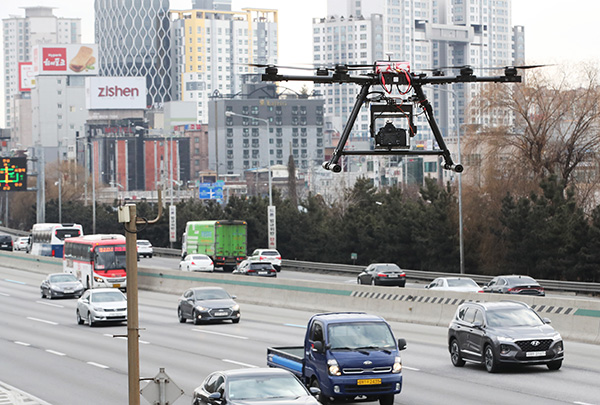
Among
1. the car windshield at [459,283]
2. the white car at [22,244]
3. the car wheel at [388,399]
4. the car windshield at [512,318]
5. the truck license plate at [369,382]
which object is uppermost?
the car windshield at [512,318]

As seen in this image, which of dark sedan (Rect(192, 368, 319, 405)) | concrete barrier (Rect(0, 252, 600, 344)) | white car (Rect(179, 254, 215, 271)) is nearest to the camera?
dark sedan (Rect(192, 368, 319, 405))

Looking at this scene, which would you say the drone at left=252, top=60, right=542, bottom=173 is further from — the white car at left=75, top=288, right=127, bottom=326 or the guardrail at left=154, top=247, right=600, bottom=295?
the guardrail at left=154, top=247, right=600, bottom=295

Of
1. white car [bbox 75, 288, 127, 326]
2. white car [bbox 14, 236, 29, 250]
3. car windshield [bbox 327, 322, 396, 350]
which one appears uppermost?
car windshield [bbox 327, 322, 396, 350]

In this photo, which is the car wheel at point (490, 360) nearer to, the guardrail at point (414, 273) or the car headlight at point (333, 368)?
the car headlight at point (333, 368)

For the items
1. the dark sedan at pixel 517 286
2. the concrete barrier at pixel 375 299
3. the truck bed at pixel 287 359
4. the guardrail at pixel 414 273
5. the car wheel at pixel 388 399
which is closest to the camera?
the car wheel at pixel 388 399

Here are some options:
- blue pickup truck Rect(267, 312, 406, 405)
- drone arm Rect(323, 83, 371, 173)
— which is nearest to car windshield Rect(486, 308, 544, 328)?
blue pickup truck Rect(267, 312, 406, 405)

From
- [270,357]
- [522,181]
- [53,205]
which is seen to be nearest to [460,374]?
[270,357]

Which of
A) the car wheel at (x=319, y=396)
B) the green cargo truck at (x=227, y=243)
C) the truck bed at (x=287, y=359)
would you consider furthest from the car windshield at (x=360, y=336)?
the green cargo truck at (x=227, y=243)
